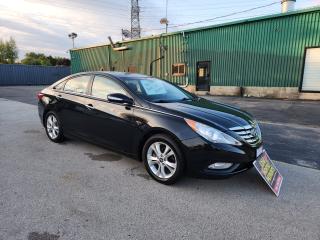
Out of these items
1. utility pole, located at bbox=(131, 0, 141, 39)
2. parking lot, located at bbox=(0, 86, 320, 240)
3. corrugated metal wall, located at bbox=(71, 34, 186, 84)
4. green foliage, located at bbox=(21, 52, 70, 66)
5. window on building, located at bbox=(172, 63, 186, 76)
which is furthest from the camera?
green foliage, located at bbox=(21, 52, 70, 66)

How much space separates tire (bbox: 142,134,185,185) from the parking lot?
0.43 feet

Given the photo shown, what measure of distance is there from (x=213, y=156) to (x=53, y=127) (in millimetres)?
3504

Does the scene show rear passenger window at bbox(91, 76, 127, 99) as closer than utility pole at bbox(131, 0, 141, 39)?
Yes

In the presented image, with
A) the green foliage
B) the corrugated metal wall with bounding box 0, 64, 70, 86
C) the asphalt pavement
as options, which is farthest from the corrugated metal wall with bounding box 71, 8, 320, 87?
the green foliage

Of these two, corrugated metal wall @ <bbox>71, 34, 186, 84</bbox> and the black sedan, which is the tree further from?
the black sedan

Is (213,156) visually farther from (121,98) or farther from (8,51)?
(8,51)

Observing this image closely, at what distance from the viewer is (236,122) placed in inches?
130

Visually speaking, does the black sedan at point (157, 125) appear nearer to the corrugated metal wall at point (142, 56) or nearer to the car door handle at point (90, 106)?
the car door handle at point (90, 106)

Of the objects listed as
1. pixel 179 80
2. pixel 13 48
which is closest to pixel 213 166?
pixel 179 80

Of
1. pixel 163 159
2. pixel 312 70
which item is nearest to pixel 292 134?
pixel 163 159

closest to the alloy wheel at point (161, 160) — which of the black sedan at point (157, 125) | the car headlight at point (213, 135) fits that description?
the black sedan at point (157, 125)

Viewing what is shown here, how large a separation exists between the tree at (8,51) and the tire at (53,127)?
194ft

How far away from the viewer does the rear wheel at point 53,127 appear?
5027 mm

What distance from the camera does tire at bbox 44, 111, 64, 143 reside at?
5.02 meters
